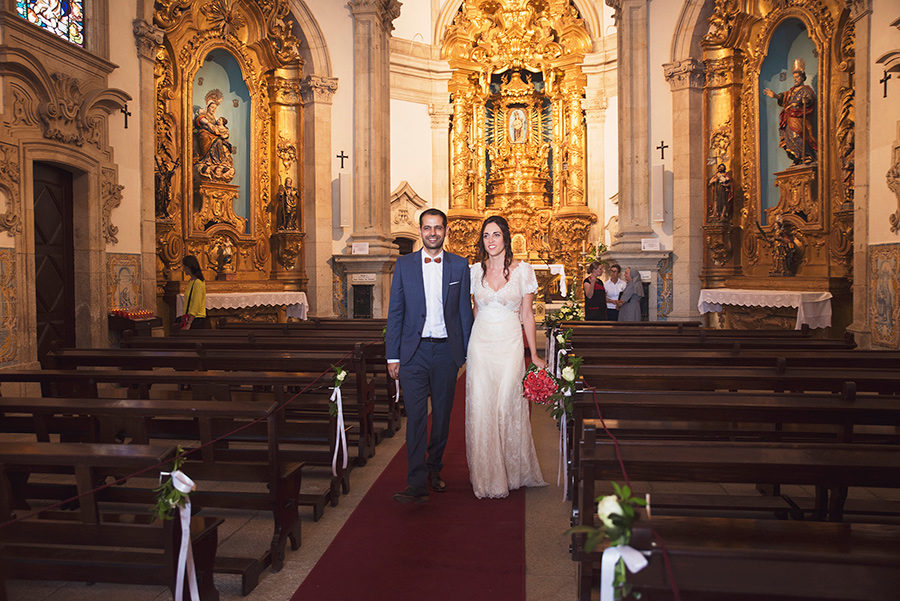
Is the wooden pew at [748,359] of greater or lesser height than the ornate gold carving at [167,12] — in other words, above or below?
below

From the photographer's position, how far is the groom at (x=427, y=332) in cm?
462

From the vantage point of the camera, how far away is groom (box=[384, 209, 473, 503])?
4617mm

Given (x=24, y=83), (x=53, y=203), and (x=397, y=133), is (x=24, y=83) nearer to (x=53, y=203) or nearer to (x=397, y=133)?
(x=53, y=203)

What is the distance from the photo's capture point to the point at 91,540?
8.86 ft

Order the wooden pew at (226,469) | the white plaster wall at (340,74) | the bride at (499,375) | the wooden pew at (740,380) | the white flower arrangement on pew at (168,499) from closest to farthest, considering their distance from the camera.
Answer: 1. the white flower arrangement on pew at (168,499)
2. the wooden pew at (226,469)
3. the wooden pew at (740,380)
4. the bride at (499,375)
5. the white plaster wall at (340,74)

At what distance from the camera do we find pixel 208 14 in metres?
13.3

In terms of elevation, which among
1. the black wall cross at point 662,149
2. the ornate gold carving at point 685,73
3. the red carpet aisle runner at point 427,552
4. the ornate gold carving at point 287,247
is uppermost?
the ornate gold carving at point 685,73

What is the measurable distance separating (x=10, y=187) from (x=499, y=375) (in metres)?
6.15

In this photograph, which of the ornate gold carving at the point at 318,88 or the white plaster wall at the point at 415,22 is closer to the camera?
the ornate gold carving at the point at 318,88

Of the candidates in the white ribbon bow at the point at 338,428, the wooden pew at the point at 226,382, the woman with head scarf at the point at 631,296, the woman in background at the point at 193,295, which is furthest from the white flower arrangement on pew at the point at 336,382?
the woman with head scarf at the point at 631,296

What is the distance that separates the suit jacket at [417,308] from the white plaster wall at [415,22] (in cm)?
1833

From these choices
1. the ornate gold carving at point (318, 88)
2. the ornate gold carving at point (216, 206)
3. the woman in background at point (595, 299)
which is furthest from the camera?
the ornate gold carving at point (318, 88)

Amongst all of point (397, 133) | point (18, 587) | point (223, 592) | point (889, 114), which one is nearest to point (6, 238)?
point (18, 587)

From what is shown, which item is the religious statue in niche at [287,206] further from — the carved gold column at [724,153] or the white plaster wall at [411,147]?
the carved gold column at [724,153]
